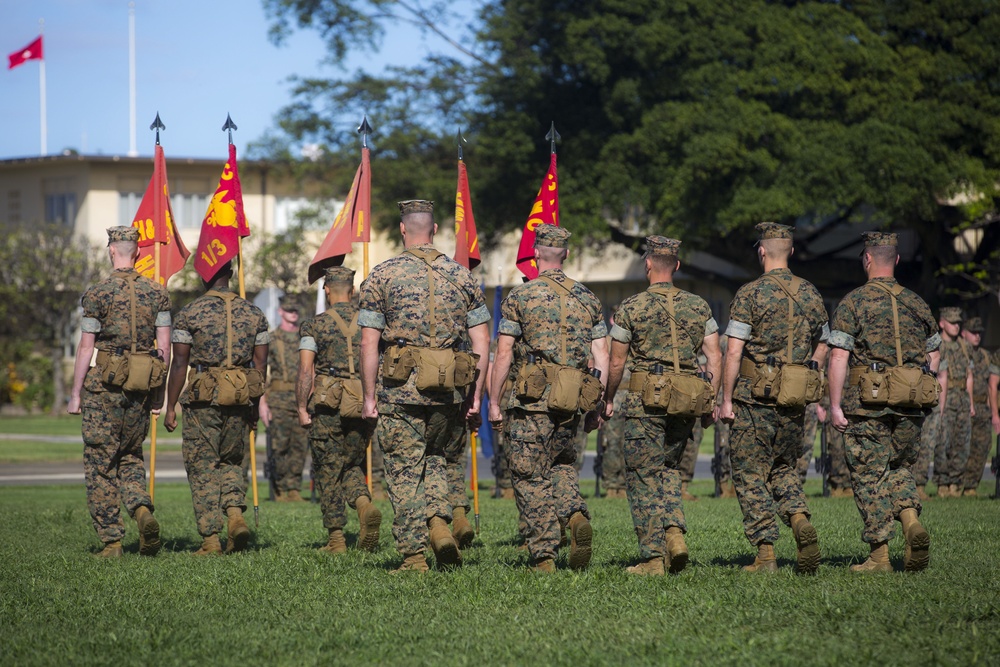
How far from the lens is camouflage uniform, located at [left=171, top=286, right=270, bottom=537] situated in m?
9.96

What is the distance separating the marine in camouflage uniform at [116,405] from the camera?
9.72 m

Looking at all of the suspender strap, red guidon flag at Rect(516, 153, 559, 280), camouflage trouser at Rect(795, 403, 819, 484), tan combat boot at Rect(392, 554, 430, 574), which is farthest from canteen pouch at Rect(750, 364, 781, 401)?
camouflage trouser at Rect(795, 403, 819, 484)

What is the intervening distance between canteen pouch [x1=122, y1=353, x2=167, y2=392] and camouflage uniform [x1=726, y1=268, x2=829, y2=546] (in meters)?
4.27

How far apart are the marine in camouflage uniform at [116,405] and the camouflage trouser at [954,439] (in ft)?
32.8

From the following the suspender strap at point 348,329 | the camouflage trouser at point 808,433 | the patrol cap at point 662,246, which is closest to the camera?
the patrol cap at point 662,246

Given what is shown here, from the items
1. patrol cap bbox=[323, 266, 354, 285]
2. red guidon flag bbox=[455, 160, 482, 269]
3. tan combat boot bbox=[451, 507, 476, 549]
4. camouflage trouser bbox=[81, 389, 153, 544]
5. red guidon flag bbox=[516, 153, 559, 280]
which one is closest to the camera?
tan combat boot bbox=[451, 507, 476, 549]

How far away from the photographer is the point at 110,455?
9.78 m

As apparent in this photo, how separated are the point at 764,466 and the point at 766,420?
0.32 metres

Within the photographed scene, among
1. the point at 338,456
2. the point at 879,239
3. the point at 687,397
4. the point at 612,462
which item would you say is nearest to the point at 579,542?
the point at 687,397

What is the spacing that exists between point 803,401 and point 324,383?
379 cm

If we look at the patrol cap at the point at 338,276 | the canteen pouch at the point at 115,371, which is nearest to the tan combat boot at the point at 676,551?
the patrol cap at the point at 338,276

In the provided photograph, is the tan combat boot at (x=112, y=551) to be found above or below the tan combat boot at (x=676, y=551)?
below

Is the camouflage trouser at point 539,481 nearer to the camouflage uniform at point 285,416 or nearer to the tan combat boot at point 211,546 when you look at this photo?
the tan combat boot at point 211,546

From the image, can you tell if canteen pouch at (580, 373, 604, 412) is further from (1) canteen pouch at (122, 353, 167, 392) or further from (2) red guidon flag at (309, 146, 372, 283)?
(2) red guidon flag at (309, 146, 372, 283)
